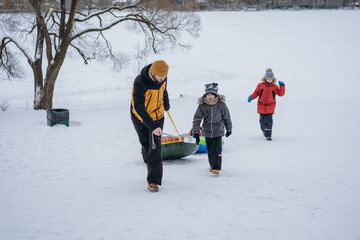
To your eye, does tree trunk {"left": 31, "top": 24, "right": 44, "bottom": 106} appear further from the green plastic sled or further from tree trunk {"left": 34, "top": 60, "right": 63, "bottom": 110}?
the green plastic sled

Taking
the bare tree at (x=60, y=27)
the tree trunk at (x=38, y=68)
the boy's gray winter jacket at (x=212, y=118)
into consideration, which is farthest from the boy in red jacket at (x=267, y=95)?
the tree trunk at (x=38, y=68)

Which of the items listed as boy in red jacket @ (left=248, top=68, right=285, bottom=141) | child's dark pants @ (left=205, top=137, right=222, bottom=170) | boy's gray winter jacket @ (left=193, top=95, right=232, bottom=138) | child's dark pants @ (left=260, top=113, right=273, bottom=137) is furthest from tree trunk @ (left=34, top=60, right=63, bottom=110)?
child's dark pants @ (left=205, top=137, right=222, bottom=170)

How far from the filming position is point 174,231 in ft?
11.6

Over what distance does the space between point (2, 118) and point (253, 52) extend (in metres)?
29.4

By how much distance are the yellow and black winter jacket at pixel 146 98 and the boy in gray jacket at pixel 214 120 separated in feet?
2.83

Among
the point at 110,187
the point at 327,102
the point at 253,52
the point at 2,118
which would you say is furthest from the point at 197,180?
the point at 253,52

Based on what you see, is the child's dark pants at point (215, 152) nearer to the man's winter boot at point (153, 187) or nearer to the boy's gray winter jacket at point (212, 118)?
the boy's gray winter jacket at point (212, 118)

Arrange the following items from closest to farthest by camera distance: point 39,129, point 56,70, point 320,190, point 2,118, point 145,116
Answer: point 145,116 → point 320,190 → point 39,129 → point 2,118 → point 56,70

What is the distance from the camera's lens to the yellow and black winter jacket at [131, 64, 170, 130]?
4.44 meters

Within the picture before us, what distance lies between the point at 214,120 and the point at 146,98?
1214 mm

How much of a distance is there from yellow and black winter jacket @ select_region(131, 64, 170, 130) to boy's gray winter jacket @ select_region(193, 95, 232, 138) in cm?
85

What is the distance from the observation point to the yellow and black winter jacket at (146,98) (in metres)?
4.44

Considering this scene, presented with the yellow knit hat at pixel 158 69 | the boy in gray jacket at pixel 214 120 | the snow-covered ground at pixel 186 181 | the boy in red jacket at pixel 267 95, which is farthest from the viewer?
the boy in red jacket at pixel 267 95

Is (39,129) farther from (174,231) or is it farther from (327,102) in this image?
(327,102)
